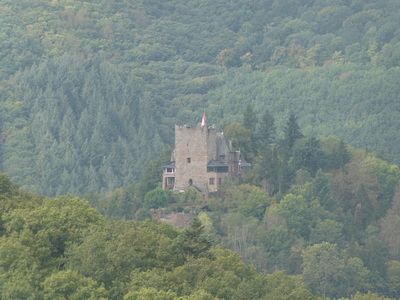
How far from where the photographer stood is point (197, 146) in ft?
511

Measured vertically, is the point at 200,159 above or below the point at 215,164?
above

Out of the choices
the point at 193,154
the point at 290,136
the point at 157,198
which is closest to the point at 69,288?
the point at 157,198

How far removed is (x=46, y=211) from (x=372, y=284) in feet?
215

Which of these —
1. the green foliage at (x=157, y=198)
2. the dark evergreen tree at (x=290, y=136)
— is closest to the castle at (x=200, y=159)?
the green foliage at (x=157, y=198)

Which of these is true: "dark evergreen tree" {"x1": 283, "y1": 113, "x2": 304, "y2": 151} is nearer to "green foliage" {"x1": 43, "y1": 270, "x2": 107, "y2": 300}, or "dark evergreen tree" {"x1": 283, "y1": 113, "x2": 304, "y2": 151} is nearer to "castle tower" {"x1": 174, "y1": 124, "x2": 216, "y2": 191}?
"castle tower" {"x1": 174, "y1": 124, "x2": 216, "y2": 191}

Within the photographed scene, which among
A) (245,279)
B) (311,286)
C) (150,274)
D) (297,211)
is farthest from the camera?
(297,211)

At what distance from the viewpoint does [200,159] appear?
15538cm

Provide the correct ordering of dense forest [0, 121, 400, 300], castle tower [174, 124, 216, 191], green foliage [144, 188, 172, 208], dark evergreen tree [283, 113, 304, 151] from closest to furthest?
dense forest [0, 121, 400, 300]
green foliage [144, 188, 172, 208]
castle tower [174, 124, 216, 191]
dark evergreen tree [283, 113, 304, 151]

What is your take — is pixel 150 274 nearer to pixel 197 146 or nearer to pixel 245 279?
pixel 245 279

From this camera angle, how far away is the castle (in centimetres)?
15550

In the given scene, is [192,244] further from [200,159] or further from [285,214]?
[285,214]

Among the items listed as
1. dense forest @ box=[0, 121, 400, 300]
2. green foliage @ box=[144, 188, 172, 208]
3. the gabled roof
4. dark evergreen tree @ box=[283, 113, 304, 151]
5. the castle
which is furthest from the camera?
dark evergreen tree @ box=[283, 113, 304, 151]

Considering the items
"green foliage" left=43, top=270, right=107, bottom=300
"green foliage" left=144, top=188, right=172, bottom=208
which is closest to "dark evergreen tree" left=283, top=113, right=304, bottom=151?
"green foliage" left=144, top=188, right=172, bottom=208

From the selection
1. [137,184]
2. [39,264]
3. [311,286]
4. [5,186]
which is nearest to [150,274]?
[39,264]
